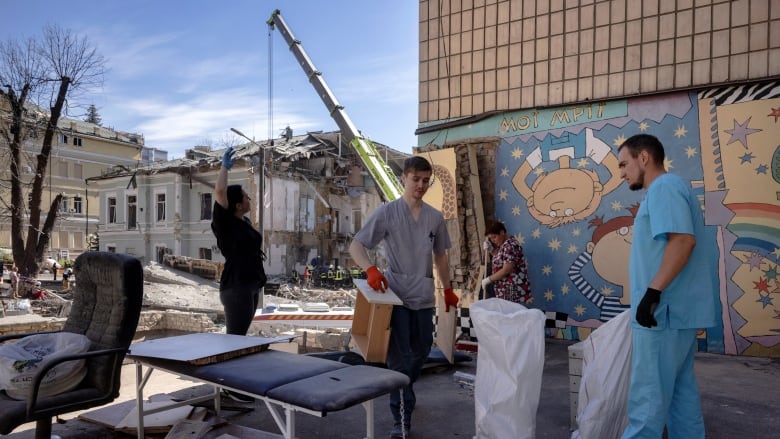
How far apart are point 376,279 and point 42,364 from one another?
1858 mm

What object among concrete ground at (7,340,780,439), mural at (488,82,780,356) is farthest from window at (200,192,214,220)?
concrete ground at (7,340,780,439)

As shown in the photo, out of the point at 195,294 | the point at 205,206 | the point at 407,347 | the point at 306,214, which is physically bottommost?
the point at 195,294

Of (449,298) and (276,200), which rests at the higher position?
(276,200)

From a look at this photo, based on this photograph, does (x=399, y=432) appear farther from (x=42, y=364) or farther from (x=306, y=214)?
(x=306, y=214)

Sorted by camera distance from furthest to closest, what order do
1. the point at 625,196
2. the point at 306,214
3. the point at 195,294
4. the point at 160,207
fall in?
the point at 160,207 → the point at 306,214 → the point at 195,294 → the point at 625,196

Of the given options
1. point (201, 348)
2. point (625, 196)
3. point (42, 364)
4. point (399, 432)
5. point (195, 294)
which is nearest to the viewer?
point (42, 364)

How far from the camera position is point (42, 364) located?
9.71ft

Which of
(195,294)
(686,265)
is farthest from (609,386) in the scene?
(195,294)

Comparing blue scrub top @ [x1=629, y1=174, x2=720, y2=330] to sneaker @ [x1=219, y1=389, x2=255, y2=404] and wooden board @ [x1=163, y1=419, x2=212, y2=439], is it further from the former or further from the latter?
sneaker @ [x1=219, y1=389, x2=255, y2=404]

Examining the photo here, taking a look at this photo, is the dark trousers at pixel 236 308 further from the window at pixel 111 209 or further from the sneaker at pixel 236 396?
the window at pixel 111 209

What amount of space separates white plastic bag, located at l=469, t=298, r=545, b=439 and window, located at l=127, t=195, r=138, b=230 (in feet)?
112

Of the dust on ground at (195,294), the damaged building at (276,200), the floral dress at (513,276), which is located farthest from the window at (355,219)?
→ the floral dress at (513,276)

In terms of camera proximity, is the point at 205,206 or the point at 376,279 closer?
the point at 376,279

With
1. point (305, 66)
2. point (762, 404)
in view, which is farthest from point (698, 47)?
point (305, 66)
